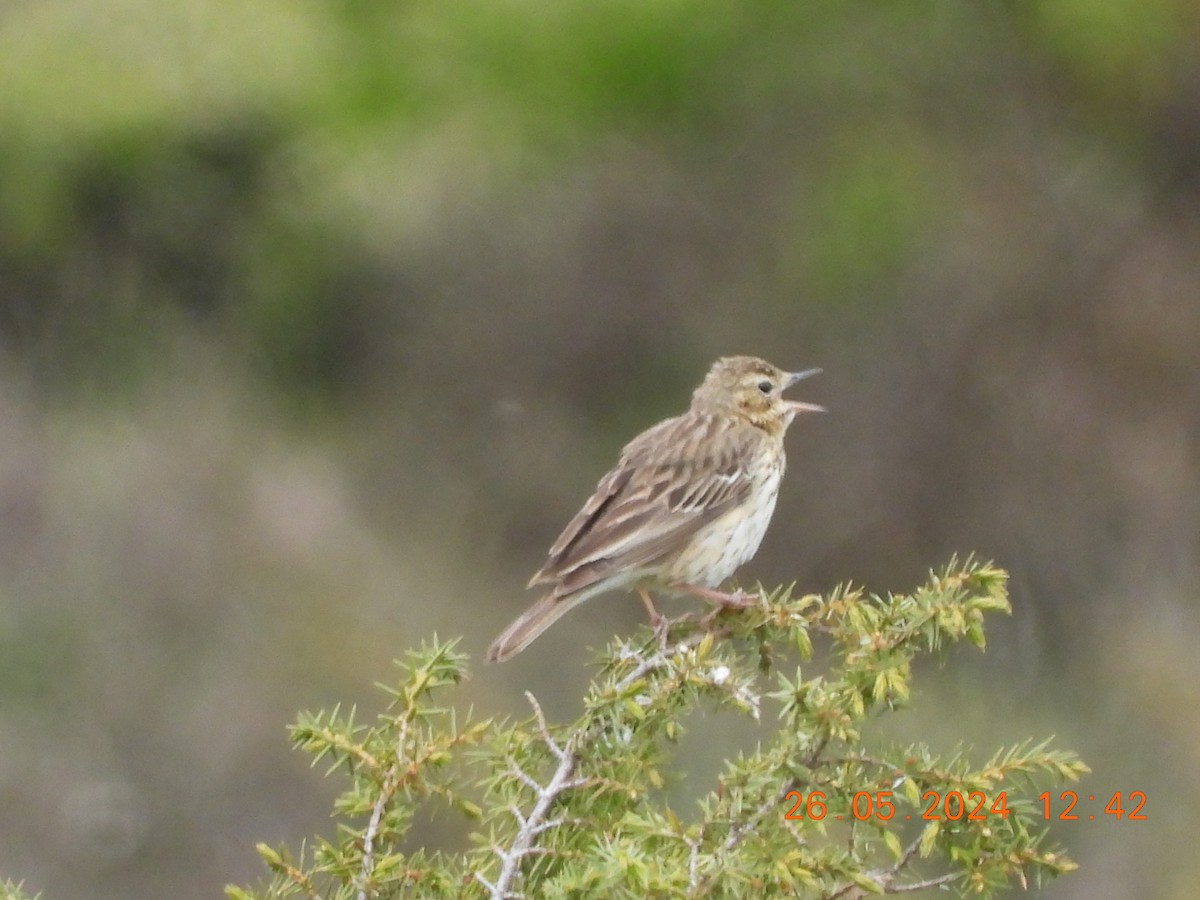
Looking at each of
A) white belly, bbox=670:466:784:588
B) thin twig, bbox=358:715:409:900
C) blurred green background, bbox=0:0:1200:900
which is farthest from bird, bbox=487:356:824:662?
blurred green background, bbox=0:0:1200:900

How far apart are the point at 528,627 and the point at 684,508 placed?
0.88 metres

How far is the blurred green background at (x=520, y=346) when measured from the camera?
33.1ft

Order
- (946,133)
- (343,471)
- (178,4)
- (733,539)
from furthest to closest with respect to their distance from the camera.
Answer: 1. (178,4)
2. (946,133)
3. (343,471)
4. (733,539)

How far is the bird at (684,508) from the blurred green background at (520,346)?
3.32 meters

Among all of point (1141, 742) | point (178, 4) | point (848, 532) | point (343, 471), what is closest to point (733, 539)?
point (1141, 742)

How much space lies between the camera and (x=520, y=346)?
Answer: 570 inches

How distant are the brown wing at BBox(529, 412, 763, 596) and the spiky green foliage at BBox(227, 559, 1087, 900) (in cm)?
172

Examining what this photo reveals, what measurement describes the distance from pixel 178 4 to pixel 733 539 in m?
13.4

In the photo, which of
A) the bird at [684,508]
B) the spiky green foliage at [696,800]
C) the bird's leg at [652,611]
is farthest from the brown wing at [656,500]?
the spiky green foliage at [696,800]

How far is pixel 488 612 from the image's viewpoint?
11.4 m

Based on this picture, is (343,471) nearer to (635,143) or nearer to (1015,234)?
(635,143)

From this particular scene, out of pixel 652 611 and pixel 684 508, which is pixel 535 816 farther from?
pixel 684 508

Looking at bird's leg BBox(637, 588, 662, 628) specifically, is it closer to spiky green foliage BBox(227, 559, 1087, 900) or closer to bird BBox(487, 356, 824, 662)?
bird BBox(487, 356, 824, 662)

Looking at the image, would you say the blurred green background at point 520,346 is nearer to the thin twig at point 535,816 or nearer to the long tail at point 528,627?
the long tail at point 528,627
